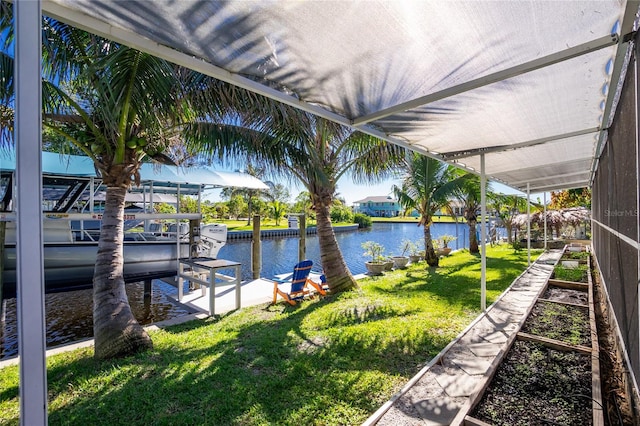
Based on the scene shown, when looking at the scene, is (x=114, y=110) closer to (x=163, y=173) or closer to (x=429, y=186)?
(x=163, y=173)

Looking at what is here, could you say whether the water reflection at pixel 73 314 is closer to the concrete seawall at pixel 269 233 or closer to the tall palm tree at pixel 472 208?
the tall palm tree at pixel 472 208

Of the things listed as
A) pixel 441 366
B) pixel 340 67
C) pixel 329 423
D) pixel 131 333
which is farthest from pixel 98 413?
pixel 340 67

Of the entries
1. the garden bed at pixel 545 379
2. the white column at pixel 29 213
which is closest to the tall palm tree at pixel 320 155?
the garden bed at pixel 545 379

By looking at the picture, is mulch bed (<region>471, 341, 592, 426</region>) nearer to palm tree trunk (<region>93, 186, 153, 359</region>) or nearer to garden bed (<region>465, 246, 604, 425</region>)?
garden bed (<region>465, 246, 604, 425</region>)

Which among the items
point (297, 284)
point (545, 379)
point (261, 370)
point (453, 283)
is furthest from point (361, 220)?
point (545, 379)

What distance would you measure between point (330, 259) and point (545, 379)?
502cm

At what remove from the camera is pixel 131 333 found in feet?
14.0

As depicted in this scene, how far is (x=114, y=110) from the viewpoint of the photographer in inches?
144

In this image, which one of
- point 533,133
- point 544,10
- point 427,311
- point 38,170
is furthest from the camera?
point 427,311

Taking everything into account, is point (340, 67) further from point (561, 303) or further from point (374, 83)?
point (561, 303)

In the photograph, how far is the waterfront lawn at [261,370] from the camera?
286cm

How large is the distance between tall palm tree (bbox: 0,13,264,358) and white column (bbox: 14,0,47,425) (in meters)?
2.73

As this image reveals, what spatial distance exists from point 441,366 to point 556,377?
3.35 ft

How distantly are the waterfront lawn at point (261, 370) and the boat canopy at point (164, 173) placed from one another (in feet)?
14.0
